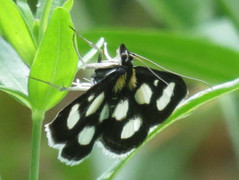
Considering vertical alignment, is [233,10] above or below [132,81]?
below

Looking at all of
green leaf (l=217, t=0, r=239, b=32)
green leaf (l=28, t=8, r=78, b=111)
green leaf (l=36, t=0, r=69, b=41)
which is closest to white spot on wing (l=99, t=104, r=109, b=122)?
green leaf (l=28, t=8, r=78, b=111)

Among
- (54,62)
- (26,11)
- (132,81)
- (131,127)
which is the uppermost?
(26,11)

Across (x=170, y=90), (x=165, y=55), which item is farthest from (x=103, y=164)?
(x=170, y=90)

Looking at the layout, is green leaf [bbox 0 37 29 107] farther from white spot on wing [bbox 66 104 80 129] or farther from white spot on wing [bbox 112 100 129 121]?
white spot on wing [bbox 112 100 129 121]

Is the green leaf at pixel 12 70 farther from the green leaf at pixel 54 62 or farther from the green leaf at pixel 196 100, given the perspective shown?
the green leaf at pixel 196 100

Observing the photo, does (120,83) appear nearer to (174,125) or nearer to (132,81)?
(132,81)

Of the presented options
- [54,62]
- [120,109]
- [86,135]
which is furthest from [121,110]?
[54,62]

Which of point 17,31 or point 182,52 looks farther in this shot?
point 182,52
